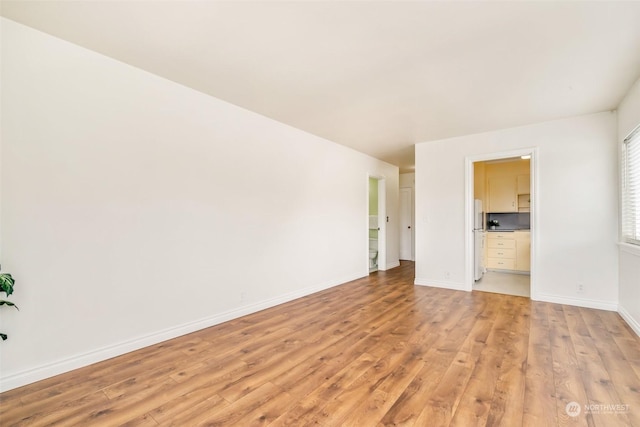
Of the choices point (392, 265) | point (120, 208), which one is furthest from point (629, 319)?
point (120, 208)

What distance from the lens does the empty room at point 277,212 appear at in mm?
1903

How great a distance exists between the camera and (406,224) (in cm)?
833

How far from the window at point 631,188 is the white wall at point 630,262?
0.31ft

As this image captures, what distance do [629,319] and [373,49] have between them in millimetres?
3938

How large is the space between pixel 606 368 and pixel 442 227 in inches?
113

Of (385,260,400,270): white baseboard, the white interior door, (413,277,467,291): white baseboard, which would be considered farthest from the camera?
the white interior door

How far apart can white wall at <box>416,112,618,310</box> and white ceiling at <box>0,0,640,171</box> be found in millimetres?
457

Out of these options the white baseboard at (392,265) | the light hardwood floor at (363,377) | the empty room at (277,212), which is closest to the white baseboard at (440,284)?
the empty room at (277,212)

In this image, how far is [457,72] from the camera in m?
2.66

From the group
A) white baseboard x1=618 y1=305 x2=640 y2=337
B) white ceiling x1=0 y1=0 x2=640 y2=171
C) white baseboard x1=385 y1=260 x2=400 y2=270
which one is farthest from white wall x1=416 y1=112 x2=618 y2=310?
white baseboard x1=385 y1=260 x2=400 y2=270

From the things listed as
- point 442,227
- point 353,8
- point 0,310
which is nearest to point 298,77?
point 353,8

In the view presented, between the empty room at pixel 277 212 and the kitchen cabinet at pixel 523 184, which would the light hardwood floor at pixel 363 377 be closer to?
the empty room at pixel 277 212

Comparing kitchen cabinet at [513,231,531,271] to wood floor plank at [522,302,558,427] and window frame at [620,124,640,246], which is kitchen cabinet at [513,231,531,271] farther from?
wood floor plank at [522,302,558,427]

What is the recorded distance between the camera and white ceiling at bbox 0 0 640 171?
6.23ft
